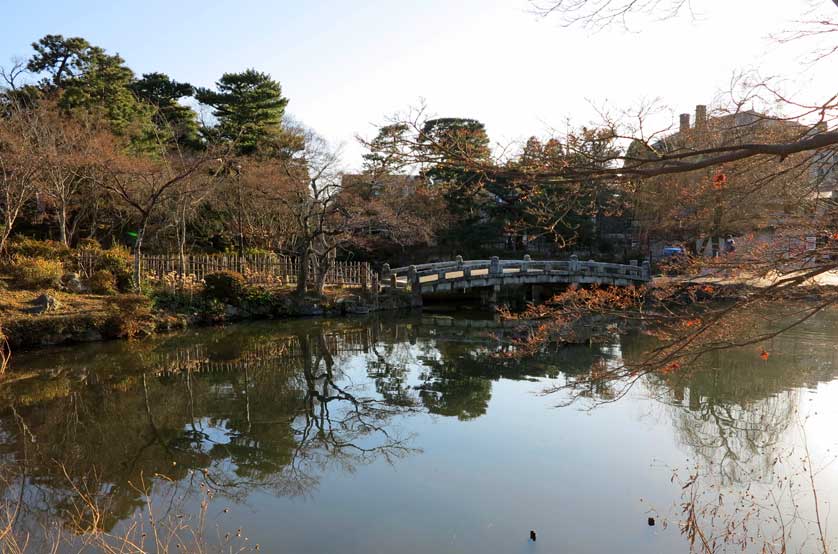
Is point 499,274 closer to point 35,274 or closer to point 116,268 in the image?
point 116,268

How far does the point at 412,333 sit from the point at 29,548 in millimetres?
12350

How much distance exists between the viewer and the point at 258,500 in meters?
5.93

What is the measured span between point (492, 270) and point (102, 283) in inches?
487

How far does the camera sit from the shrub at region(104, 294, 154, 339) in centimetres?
1430

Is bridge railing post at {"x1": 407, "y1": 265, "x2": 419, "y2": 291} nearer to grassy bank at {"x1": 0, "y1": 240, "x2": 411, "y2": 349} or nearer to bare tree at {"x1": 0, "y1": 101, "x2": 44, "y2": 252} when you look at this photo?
grassy bank at {"x1": 0, "y1": 240, "x2": 411, "y2": 349}

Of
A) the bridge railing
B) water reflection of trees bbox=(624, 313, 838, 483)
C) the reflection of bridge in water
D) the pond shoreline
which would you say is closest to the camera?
water reflection of trees bbox=(624, 313, 838, 483)

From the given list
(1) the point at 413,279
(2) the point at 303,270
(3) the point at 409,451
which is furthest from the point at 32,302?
(1) the point at 413,279

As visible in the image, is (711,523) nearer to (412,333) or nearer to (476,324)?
(412,333)

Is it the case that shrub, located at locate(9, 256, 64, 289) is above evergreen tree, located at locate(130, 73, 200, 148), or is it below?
below

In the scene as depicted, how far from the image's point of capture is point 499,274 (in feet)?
71.5

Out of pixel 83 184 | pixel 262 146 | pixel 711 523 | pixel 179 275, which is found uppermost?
pixel 262 146

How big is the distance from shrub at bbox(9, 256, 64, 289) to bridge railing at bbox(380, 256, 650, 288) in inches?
399

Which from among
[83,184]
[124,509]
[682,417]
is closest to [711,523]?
[682,417]

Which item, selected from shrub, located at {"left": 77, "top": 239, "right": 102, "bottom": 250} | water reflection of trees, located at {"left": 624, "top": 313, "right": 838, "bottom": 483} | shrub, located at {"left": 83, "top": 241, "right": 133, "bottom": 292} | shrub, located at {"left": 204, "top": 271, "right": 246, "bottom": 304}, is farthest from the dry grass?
water reflection of trees, located at {"left": 624, "top": 313, "right": 838, "bottom": 483}
